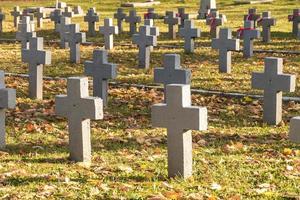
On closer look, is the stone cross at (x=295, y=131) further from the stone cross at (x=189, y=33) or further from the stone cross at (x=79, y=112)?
the stone cross at (x=189, y=33)

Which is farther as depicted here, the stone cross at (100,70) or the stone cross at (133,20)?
the stone cross at (133,20)

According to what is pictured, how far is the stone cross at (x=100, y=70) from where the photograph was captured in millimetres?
11195

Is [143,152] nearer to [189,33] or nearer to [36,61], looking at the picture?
[36,61]

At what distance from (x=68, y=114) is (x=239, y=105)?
458 centimetres

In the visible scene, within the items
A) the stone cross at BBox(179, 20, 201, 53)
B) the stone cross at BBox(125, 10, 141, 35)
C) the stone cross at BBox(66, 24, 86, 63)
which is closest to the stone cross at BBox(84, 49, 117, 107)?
the stone cross at BBox(66, 24, 86, 63)

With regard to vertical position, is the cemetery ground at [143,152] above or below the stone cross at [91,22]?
below

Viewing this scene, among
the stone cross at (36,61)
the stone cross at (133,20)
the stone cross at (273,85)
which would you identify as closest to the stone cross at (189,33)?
the stone cross at (133,20)

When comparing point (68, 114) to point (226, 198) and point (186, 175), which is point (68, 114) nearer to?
Answer: point (186, 175)

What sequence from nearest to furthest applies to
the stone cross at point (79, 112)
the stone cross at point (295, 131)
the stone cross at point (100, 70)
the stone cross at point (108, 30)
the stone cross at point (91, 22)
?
the stone cross at point (295, 131), the stone cross at point (79, 112), the stone cross at point (100, 70), the stone cross at point (108, 30), the stone cross at point (91, 22)

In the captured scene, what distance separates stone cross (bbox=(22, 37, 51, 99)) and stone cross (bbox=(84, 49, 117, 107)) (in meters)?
0.93

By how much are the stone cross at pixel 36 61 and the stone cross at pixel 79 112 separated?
4.22 metres

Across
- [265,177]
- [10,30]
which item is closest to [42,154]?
[265,177]

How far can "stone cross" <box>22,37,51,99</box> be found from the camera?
11984 mm

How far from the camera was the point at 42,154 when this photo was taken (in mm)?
8430
